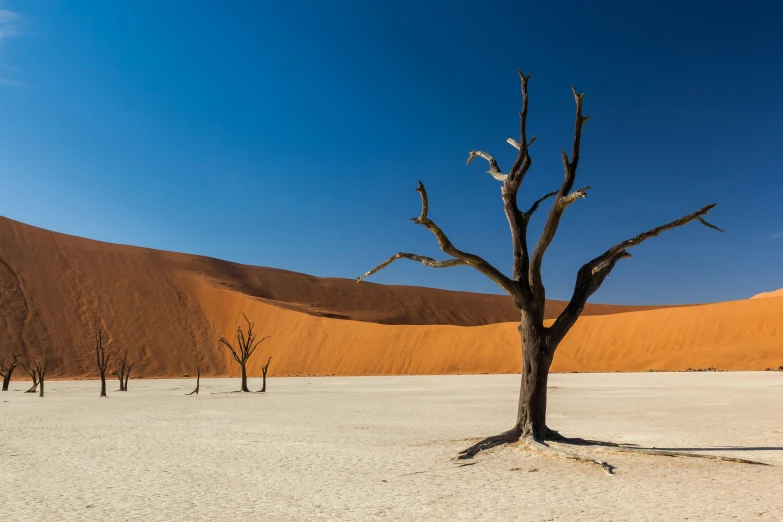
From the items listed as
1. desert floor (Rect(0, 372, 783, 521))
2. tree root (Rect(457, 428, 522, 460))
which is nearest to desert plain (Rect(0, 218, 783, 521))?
desert floor (Rect(0, 372, 783, 521))

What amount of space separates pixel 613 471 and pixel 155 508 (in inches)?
219

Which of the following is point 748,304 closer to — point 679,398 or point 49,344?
point 679,398

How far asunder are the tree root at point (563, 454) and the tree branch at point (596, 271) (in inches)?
63.3

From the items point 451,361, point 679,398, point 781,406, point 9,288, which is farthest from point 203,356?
point 781,406

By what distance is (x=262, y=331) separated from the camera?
210ft

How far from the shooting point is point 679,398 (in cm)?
2205

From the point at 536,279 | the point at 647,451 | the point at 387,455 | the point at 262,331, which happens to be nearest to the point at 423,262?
the point at 536,279

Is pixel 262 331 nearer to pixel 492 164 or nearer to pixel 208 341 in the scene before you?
pixel 208 341

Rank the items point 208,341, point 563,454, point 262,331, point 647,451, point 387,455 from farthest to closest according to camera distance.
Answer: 1. point 262,331
2. point 208,341
3. point 387,455
4. point 647,451
5. point 563,454

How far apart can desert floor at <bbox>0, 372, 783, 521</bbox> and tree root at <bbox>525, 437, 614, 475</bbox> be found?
103 mm

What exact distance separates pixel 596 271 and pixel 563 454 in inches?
126

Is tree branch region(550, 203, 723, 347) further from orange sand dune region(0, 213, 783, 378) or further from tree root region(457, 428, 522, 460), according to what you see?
orange sand dune region(0, 213, 783, 378)

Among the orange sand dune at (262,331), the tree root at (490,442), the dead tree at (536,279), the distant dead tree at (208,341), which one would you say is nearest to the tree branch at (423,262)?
the dead tree at (536,279)

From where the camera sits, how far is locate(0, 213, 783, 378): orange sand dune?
51.5 meters
